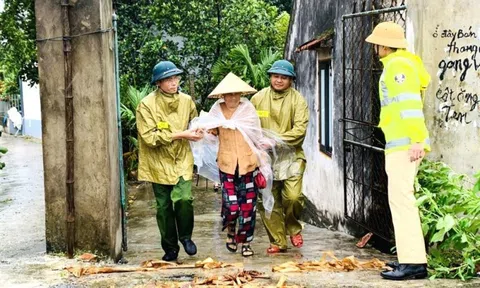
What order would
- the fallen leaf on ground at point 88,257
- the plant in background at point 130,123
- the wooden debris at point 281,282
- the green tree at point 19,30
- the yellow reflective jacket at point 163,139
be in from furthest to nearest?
the plant in background at point 130,123 < the green tree at point 19,30 < the yellow reflective jacket at point 163,139 < the fallen leaf on ground at point 88,257 < the wooden debris at point 281,282

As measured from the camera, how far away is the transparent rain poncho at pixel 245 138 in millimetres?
6660

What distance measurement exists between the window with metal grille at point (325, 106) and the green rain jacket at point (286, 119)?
2995 millimetres

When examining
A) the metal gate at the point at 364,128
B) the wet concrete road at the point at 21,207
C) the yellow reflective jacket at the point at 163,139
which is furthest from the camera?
the wet concrete road at the point at 21,207

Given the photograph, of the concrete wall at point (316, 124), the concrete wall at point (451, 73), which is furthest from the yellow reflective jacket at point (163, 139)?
the concrete wall at point (316, 124)

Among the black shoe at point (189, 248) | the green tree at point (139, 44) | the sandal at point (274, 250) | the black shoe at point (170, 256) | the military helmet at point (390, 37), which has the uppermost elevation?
the green tree at point (139, 44)

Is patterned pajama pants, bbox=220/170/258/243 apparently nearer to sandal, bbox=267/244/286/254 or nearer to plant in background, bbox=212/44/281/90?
sandal, bbox=267/244/286/254

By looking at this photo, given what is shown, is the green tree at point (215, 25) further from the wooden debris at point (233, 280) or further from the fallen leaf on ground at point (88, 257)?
the wooden debris at point (233, 280)

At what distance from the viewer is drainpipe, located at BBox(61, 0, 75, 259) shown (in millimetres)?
6086

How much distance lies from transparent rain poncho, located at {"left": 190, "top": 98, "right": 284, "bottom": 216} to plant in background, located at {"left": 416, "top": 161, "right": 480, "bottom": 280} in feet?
4.98

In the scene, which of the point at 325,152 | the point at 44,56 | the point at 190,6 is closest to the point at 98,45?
the point at 44,56

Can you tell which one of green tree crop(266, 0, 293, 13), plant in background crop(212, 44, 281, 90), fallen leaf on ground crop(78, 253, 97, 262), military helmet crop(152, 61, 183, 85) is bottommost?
fallen leaf on ground crop(78, 253, 97, 262)

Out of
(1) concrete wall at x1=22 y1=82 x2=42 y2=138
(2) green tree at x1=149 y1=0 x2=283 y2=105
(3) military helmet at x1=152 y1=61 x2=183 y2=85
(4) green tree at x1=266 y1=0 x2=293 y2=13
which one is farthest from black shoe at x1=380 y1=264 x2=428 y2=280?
(1) concrete wall at x1=22 y1=82 x2=42 y2=138

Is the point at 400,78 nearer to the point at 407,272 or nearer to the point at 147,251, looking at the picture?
the point at 407,272

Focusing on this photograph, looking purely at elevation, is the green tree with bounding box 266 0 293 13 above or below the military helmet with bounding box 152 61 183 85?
above
